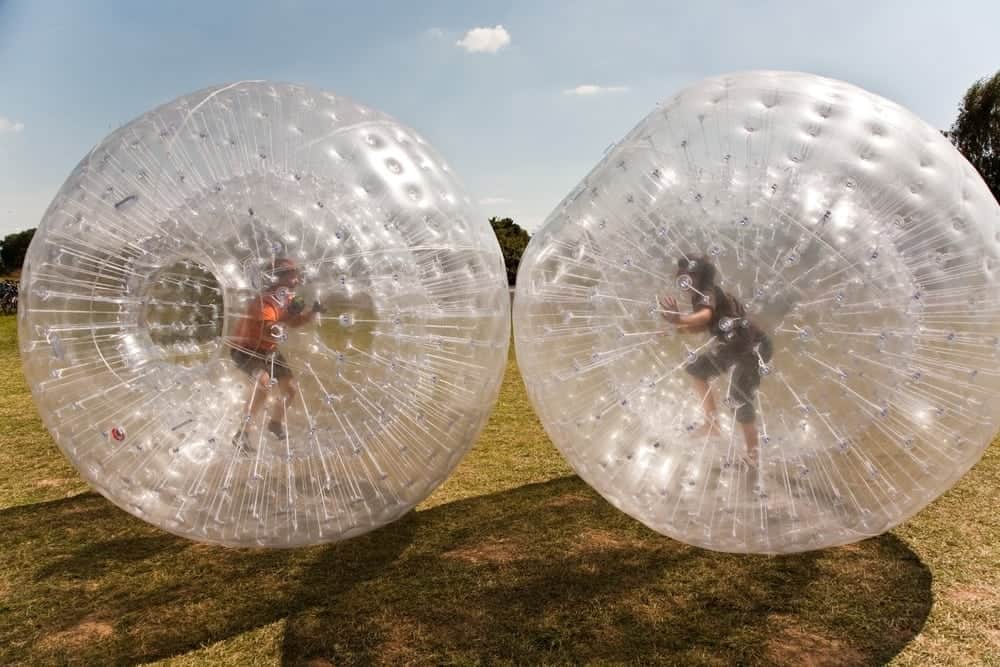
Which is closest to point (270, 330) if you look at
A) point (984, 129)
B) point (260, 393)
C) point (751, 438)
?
point (260, 393)

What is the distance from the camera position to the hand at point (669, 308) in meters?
2.18

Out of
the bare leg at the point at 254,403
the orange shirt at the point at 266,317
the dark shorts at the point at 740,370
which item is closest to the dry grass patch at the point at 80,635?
the bare leg at the point at 254,403

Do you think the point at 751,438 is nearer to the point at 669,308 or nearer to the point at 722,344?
the point at 722,344

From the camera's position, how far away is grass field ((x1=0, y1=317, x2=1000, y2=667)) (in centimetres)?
242

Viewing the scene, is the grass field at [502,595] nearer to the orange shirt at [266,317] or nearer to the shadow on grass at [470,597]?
the shadow on grass at [470,597]

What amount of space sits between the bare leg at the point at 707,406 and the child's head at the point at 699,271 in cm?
29

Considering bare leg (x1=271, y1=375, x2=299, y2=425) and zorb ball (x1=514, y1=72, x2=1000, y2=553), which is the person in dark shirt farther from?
bare leg (x1=271, y1=375, x2=299, y2=425)

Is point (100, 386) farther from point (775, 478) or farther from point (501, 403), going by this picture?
point (501, 403)

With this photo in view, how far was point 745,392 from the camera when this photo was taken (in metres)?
2.13

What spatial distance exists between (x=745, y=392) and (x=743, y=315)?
23 centimetres

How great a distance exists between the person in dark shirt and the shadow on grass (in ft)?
2.71

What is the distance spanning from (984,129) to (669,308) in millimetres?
28347

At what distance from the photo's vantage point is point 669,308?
7.18 ft

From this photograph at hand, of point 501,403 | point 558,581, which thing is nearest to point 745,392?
point 558,581
